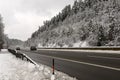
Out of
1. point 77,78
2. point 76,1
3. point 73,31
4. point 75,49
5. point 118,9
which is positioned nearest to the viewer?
point 77,78

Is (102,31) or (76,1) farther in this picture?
(76,1)

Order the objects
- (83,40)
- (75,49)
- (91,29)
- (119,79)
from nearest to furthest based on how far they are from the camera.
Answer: (119,79) → (75,49) → (91,29) → (83,40)

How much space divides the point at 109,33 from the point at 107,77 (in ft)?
104

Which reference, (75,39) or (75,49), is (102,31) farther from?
(75,39)

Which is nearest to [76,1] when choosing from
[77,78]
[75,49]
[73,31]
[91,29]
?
[73,31]

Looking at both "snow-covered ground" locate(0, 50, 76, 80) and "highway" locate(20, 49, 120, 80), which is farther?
"snow-covered ground" locate(0, 50, 76, 80)

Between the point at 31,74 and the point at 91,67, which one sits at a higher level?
the point at 91,67

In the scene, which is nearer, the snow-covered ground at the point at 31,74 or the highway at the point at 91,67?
the highway at the point at 91,67

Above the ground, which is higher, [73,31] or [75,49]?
[73,31]

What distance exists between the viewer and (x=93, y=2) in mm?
106562

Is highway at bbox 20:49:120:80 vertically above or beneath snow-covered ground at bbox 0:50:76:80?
above

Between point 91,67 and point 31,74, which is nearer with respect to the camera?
point 31,74

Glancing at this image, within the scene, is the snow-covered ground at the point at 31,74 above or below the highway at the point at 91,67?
below

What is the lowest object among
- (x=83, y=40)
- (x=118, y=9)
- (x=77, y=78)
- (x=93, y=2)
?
(x=77, y=78)
